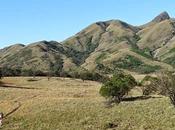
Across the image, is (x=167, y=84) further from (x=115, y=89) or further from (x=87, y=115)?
(x=115, y=89)

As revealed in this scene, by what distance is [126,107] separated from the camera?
76.1m

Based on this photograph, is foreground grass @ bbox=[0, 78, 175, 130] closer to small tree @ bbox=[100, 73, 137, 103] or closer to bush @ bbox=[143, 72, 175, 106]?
bush @ bbox=[143, 72, 175, 106]

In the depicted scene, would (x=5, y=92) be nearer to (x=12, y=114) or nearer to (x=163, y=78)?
(x=12, y=114)

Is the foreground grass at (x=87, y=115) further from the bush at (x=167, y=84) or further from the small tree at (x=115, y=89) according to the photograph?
the small tree at (x=115, y=89)

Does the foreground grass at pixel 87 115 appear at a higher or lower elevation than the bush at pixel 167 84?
lower

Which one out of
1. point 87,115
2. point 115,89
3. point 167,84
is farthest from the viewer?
point 115,89

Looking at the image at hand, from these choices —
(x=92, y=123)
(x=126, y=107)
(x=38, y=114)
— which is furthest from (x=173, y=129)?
(x=38, y=114)

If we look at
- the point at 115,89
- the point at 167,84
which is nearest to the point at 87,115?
the point at 167,84

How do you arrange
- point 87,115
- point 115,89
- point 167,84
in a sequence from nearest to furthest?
point 167,84
point 87,115
point 115,89

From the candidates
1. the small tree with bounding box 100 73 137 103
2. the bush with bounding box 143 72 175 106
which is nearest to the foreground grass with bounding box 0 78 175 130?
the bush with bounding box 143 72 175 106

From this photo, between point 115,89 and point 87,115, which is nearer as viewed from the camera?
point 87,115

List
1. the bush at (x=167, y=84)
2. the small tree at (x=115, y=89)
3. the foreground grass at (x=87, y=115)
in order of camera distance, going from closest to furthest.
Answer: the foreground grass at (x=87, y=115)
the bush at (x=167, y=84)
the small tree at (x=115, y=89)

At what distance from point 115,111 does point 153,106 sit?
22.9 feet

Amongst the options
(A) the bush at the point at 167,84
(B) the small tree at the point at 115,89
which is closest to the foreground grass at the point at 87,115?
(A) the bush at the point at 167,84
